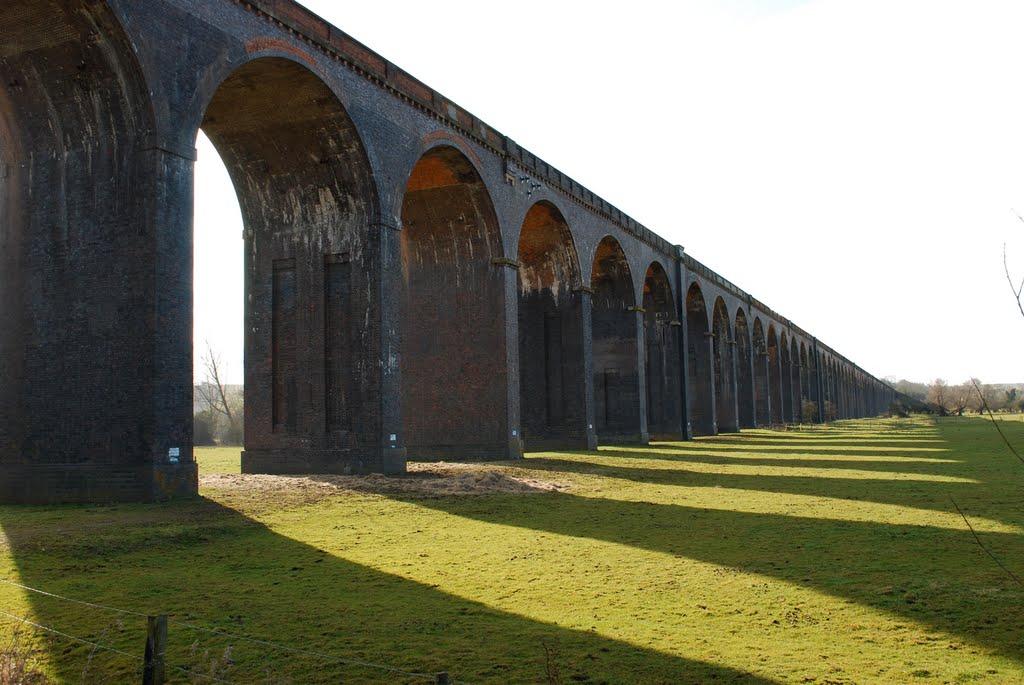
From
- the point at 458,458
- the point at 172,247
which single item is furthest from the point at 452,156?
the point at 172,247

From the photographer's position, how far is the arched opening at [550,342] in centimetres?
2809

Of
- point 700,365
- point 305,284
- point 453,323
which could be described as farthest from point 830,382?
point 305,284

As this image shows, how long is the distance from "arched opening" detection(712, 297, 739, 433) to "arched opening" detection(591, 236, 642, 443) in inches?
568

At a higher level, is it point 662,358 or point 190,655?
point 662,358

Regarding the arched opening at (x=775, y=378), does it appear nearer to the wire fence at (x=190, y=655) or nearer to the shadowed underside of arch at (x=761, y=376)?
the shadowed underside of arch at (x=761, y=376)

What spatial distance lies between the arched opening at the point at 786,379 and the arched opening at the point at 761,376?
4.05m

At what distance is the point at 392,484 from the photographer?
14992mm

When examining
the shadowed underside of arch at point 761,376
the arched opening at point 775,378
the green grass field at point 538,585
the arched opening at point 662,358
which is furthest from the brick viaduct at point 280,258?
the arched opening at point 775,378

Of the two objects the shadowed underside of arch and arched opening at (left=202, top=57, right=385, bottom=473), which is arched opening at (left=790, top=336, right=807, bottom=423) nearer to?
the shadowed underside of arch

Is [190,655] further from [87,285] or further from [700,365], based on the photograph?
[700,365]

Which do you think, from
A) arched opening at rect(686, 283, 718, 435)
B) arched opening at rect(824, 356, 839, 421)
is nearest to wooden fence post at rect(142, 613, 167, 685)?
arched opening at rect(686, 283, 718, 435)

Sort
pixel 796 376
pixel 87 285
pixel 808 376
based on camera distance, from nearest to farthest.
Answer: pixel 87 285 → pixel 796 376 → pixel 808 376

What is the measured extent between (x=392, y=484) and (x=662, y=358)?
82.6 ft

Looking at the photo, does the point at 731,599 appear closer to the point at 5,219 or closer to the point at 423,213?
the point at 5,219
